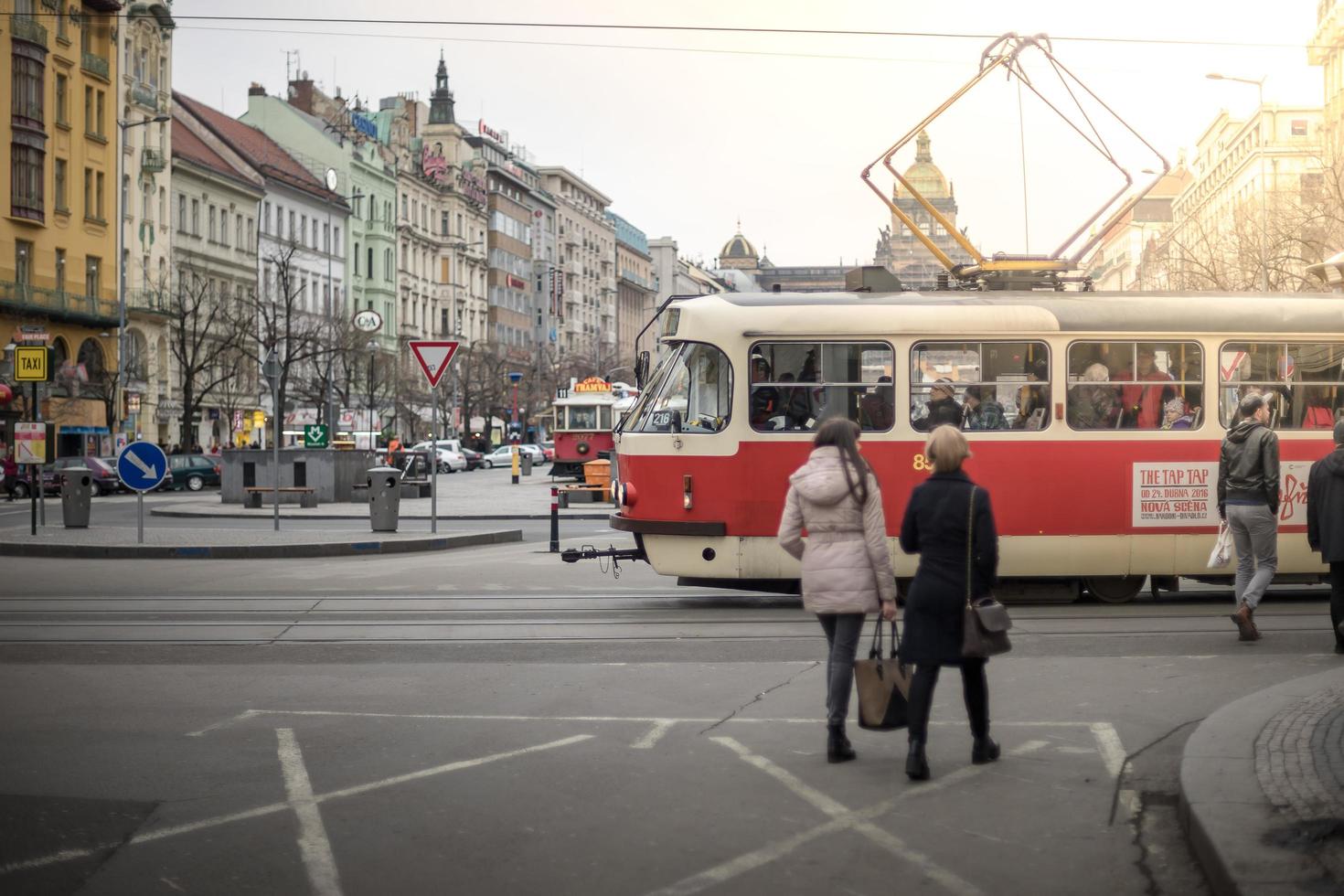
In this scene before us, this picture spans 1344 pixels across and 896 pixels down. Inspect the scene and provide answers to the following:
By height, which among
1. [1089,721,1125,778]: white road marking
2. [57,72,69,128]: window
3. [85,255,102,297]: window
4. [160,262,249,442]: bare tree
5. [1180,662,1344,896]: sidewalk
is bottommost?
[1089,721,1125,778]: white road marking

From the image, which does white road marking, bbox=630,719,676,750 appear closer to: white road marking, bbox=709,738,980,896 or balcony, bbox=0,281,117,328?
white road marking, bbox=709,738,980,896

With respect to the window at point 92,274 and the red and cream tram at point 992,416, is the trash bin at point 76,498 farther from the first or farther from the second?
the window at point 92,274

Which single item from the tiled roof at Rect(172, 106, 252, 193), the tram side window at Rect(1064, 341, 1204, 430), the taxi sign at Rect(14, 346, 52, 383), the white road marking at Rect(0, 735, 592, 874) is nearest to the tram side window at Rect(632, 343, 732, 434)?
the tram side window at Rect(1064, 341, 1204, 430)

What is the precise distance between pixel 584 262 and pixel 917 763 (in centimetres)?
14898

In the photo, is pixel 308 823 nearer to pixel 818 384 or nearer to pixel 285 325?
pixel 818 384

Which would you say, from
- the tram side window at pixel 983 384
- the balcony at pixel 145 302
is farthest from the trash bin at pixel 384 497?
the balcony at pixel 145 302

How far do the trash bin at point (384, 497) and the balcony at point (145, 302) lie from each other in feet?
137

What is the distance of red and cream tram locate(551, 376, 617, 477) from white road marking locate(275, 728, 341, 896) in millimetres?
47343

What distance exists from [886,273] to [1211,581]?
4678 millimetres

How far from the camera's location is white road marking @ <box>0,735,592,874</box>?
6441 mm

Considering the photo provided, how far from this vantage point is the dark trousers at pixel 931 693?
7.77 metres

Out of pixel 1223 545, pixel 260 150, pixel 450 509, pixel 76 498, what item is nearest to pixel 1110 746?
pixel 1223 545

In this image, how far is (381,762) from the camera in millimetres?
8320

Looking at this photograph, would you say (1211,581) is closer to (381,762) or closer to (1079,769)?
(1079,769)
